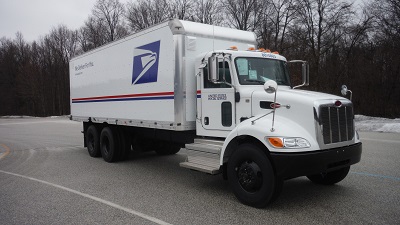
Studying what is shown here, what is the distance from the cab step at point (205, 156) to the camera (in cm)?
590

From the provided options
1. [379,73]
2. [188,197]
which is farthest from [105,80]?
[379,73]

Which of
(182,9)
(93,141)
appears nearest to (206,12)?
(182,9)

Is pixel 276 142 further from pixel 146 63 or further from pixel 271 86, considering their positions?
pixel 146 63

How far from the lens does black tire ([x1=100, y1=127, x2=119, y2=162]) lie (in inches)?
373

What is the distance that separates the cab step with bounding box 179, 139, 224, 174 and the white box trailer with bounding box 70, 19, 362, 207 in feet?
0.06

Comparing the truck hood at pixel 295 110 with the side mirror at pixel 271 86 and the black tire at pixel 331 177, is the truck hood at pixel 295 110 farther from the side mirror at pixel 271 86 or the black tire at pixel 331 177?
the black tire at pixel 331 177

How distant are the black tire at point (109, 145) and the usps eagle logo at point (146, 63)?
2.03 metres

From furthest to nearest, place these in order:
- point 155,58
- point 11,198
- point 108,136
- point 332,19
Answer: point 332,19 → point 108,136 → point 155,58 → point 11,198

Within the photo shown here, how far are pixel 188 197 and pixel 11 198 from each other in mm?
3251

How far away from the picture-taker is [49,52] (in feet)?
195

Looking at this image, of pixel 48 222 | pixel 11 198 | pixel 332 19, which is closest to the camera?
pixel 48 222

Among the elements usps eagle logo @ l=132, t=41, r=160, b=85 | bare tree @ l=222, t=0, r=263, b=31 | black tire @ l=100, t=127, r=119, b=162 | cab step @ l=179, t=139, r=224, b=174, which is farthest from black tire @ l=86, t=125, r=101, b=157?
bare tree @ l=222, t=0, r=263, b=31

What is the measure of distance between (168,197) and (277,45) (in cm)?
3307

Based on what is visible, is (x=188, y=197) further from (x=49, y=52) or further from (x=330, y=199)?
(x=49, y=52)
